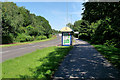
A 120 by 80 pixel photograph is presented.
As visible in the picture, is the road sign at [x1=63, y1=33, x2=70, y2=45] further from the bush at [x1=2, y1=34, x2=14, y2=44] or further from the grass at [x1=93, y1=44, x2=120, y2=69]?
the bush at [x1=2, y1=34, x2=14, y2=44]

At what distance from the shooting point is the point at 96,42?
76.6 ft

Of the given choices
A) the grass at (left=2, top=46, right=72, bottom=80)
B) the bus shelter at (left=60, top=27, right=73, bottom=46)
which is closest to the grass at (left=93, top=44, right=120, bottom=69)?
the grass at (left=2, top=46, right=72, bottom=80)

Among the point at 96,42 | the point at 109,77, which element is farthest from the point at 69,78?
the point at 96,42

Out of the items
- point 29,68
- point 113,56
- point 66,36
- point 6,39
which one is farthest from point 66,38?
point 6,39

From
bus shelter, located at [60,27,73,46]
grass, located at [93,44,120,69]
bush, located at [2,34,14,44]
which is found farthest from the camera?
bush, located at [2,34,14,44]

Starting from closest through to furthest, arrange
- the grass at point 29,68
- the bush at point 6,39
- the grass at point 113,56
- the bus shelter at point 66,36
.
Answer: the grass at point 29,68
the grass at point 113,56
the bus shelter at point 66,36
the bush at point 6,39

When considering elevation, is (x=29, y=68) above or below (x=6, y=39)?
below

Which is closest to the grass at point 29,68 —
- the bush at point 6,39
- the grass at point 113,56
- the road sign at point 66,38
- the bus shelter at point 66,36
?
the grass at point 113,56

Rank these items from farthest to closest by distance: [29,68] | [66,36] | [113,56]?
[66,36], [113,56], [29,68]

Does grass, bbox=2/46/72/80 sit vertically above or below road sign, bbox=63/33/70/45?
below

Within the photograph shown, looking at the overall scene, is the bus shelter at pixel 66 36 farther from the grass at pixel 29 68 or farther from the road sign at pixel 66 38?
the grass at pixel 29 68

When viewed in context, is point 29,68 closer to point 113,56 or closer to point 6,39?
point 113,56

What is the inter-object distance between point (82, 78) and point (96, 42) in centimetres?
1988

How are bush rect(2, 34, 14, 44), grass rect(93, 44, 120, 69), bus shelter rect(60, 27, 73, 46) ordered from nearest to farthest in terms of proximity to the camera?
grass rect(93, 44, 120, 69) → bus shelter rect(60, 27, 73, 46) → bush rect(2, 34, 14, 44)
